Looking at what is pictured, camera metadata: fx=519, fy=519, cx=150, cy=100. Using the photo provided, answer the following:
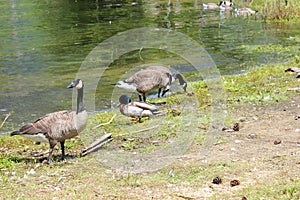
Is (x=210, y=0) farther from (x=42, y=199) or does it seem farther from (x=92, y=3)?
(x=42, y=199)

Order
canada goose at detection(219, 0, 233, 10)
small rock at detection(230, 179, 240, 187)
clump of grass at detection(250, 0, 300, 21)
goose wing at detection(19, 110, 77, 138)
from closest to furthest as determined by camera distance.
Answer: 1. small rock at detection(230, 179, 240, 187)
2. goose wing at detection(19, 110, 77, 138)
3. clump of grass at detection(250, 0, 300, 21)
4. canada goose at detection(219, 0, 233, 10)

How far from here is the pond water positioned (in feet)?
54.9

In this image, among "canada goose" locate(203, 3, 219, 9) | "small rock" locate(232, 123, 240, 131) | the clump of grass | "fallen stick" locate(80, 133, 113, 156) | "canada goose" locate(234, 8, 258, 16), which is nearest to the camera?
"fallen stick" locate(80, 133, 113, 156)

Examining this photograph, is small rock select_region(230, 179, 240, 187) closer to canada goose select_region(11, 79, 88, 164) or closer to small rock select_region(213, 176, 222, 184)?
small rock select_region(213, 176, 222, 184)

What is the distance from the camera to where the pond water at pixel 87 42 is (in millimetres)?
16734

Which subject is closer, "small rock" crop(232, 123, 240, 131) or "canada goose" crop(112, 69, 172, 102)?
"small rock" crop(232, 123, 240, 131)

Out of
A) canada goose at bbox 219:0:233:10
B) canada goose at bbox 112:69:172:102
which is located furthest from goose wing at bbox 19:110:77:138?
canada goose at bbox 219:0:233:10

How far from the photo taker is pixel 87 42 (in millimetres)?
25625

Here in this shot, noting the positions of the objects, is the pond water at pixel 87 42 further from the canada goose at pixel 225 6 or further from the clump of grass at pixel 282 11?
the canada goose at pixel 225 6

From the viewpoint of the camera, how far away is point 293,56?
20.7 meters

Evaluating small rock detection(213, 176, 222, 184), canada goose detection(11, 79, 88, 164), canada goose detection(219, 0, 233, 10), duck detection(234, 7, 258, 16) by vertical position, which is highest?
canada goose detection(219, 0, 233, 10)

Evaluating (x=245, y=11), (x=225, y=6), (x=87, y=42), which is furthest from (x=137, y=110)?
(x=225, y=6)

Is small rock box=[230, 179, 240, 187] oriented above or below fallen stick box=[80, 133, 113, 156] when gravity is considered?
above

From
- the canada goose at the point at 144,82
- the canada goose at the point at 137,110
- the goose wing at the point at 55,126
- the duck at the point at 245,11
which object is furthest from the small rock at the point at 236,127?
the duck at the point at 245,11
